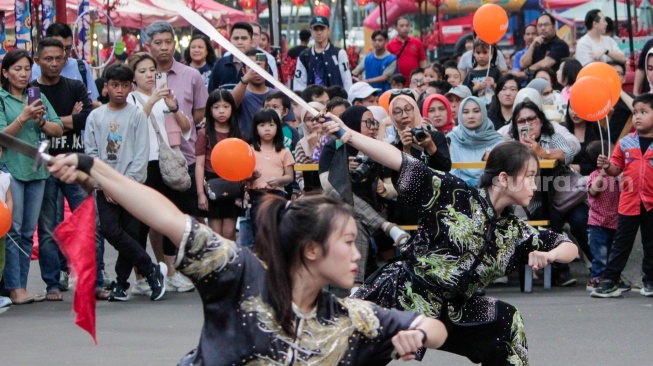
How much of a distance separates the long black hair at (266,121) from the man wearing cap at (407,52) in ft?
18.4

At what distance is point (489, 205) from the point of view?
4941mm

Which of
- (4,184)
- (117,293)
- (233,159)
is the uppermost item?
(233,159)

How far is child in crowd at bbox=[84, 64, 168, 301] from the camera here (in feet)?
27.6

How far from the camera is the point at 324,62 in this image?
484 inches

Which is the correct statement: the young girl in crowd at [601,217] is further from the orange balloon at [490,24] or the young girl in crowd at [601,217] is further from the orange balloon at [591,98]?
the orange balloon at [490,24]

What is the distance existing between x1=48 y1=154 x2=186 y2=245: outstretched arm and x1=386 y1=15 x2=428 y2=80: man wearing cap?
11.5m

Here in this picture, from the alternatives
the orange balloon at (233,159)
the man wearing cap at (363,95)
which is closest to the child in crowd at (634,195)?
the orange balloon at (233,159)

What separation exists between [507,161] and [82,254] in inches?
84.4

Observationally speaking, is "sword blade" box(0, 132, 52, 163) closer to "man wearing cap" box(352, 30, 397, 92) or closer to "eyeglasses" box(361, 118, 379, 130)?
"eyeglasses" box(361, 118, 379, 130)

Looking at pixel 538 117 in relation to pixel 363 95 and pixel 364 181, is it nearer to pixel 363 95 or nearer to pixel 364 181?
pixel 364 181

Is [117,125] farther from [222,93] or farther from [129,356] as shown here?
[129,356]

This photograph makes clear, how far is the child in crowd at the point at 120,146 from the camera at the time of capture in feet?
27.6

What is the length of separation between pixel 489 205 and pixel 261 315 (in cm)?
183

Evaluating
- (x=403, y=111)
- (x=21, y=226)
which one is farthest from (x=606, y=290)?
(x=21, y=226)
